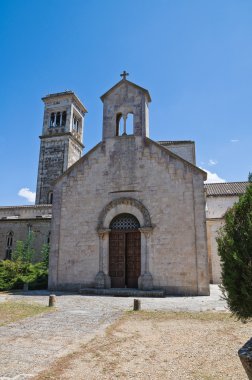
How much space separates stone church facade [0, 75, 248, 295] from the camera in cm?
1361

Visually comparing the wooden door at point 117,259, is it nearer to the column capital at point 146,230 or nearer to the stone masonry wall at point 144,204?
the stone masonry wall at point 144,204

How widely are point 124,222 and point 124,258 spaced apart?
1838mm

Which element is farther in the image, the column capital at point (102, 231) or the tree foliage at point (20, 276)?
the tree foliage at point (20, 276)

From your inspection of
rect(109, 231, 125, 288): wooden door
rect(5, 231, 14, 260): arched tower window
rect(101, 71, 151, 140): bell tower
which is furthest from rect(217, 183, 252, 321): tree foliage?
rect(5, 231, 14, 260): arched tower window

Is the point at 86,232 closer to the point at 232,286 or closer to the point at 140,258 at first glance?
the point at 140,258

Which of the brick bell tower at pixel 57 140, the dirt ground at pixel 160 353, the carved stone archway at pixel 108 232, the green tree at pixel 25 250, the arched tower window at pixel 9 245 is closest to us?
the dirt ground at pixel 160 353

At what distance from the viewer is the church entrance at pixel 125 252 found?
14.3 meters

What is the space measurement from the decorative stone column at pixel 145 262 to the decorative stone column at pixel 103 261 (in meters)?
1.73

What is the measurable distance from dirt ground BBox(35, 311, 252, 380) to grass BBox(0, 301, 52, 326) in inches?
109

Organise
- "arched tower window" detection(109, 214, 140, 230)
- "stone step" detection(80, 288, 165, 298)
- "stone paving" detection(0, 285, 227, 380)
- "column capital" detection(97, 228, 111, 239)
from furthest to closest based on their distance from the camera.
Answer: "arched tower window" detection(109, 214, 140, 230) → "column capital" detection(97, 228, 111, 239) → "stone step" detection(80, 288, 165, 298) → "stone paving" detection(0, 285, 227, 380)

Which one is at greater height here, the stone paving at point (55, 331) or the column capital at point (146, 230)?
the column capital at point (146, 230)

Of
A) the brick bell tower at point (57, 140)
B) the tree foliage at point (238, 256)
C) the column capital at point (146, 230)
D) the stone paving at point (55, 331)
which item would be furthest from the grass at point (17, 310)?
the brick bell tower at point (57, 140)

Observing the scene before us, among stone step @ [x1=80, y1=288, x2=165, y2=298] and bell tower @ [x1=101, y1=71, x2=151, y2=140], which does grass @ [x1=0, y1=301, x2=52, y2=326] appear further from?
bell tower @ [x1=101, y1=71, x2=151, y2=140]

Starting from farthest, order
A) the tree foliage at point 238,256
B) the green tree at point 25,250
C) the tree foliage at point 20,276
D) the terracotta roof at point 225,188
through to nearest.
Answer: the terracotta roof at point 225,188, the green tree at point 25,250, the tree foliage at point 20,276, the tree foliage at point 238,256
